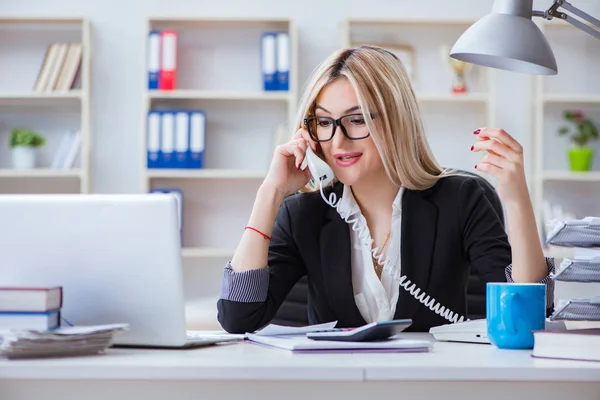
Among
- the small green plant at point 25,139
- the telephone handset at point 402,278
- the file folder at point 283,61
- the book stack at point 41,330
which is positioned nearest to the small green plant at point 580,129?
the file folder at point 283,61

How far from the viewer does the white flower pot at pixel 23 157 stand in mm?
3898

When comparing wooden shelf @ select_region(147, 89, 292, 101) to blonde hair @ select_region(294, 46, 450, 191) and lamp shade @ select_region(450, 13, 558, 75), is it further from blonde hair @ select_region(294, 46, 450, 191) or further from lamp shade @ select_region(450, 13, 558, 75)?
lamp shade @ select_region(450, 13, 558, 75)

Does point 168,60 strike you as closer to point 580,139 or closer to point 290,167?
point 580,139

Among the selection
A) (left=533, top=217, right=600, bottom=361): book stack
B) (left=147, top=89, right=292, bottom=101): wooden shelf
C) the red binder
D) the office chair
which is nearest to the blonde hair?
the office chair

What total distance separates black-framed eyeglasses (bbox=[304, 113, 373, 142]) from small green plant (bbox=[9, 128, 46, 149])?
2.38m

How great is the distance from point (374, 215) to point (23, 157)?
8.05 ft

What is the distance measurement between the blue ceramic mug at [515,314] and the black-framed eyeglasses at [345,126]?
65 centimetres

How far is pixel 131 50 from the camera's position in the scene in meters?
4.06

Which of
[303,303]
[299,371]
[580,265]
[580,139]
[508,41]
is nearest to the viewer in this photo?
[299,371]

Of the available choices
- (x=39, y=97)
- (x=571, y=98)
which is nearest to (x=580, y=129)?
(x=571, y=98)

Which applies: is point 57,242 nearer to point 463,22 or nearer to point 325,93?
point 325,93

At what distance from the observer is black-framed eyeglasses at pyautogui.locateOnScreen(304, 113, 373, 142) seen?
1840 millimetres

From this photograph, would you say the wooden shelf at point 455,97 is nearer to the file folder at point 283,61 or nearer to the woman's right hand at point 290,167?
the file folder at point 283,61

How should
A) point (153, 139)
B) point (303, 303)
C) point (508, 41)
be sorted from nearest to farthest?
1. point (508, 41)
2. point (303, 303)
3. point (153, 139)
